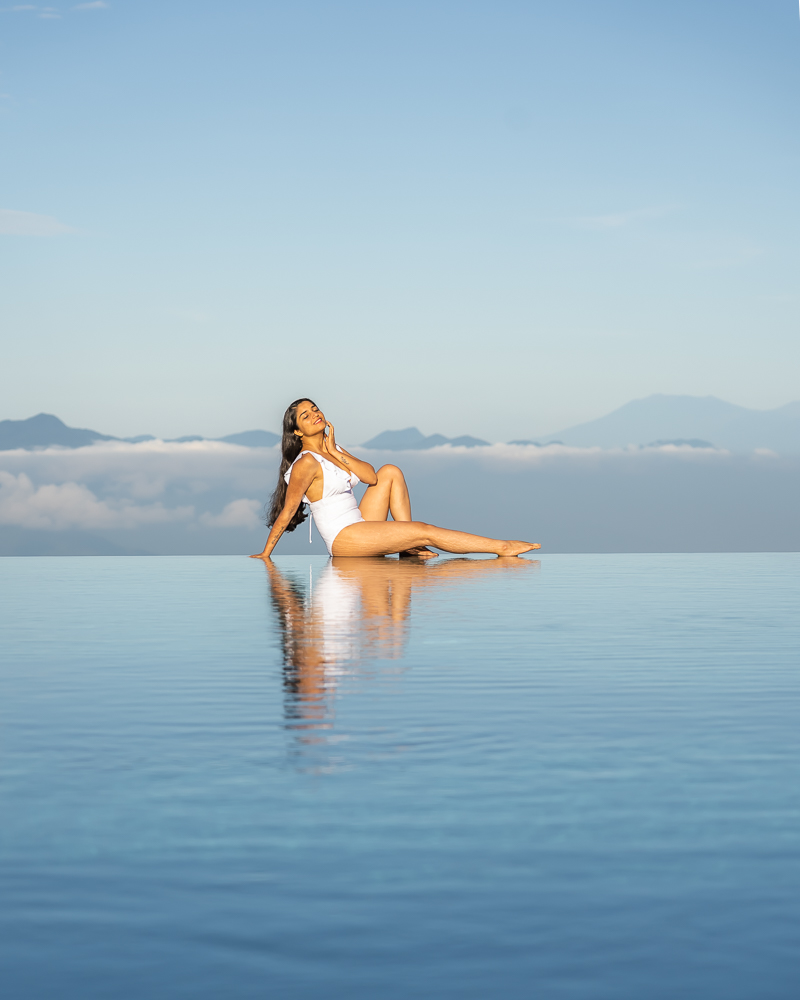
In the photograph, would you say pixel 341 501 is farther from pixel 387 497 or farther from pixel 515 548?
pixel 515 548

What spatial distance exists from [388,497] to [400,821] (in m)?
8.89

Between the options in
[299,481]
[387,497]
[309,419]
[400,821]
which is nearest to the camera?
[400,821]

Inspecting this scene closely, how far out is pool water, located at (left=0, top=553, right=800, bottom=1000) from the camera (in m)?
1.46

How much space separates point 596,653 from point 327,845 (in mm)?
2456

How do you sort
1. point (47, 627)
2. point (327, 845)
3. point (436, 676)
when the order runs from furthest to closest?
point (47, 627), point (436, 676), point (327, 845)

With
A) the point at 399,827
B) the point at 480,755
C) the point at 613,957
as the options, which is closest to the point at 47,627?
the point at 480,755

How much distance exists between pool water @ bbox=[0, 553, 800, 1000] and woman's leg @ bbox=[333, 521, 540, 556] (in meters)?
5.88

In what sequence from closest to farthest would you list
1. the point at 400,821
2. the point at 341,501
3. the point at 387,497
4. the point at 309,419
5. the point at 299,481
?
the point at 400,821 → the point at 299,481 → the point at 341,501 → the point at 309,419 → the point at 387,497

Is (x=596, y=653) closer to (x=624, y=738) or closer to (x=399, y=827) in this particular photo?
(x=624, y=738)

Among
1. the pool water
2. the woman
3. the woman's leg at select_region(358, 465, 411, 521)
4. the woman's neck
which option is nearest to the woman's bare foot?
the woman

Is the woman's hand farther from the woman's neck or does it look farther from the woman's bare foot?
the woman's bare foot

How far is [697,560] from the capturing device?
12.6 meters

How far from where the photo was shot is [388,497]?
1083 centimetres

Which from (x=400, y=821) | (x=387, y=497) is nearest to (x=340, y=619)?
(x=400, y=821)
